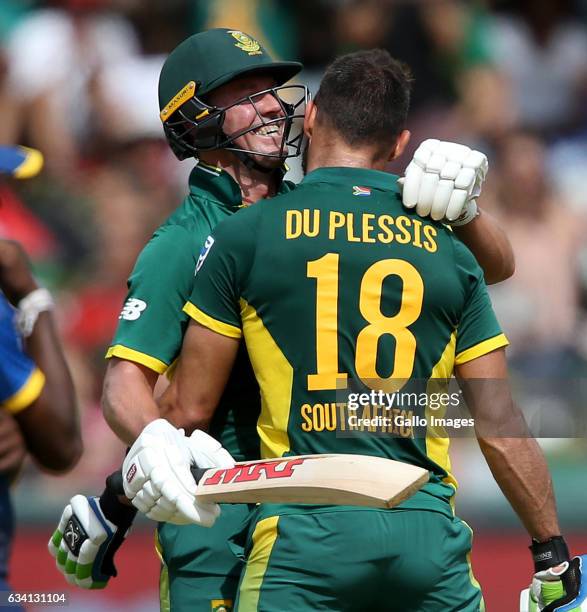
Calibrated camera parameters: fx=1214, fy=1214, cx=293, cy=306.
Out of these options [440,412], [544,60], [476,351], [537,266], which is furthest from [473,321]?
[544,60]

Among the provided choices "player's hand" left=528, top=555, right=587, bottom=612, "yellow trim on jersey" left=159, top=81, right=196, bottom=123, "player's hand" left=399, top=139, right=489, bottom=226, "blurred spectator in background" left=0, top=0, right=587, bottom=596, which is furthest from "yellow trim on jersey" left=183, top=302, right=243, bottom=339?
"blurred spectator in background" left=0, top=0, right=587, bottom=596

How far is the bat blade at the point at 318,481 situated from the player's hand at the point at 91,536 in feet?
2.38

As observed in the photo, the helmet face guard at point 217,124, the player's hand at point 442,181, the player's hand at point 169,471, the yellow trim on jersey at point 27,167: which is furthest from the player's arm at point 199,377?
the yellow trim on jersey at point 27,167

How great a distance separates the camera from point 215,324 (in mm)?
2930

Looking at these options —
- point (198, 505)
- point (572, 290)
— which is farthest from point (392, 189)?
point (572, 290)

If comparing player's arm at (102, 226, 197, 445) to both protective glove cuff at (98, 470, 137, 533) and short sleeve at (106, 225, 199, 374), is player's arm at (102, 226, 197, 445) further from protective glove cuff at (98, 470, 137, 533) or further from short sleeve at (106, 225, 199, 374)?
protective glove cuff at (98, 470, 137, 533)

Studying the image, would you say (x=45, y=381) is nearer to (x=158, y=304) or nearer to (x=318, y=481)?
(x=158, y=304)

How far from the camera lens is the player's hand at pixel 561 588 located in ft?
9.61

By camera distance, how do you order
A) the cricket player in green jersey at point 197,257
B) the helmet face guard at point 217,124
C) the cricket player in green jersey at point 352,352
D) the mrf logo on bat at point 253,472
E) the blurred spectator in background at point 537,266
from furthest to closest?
the blurred spectator in background at point 537,266, the helmet face guard at point 217,124, the cricket player in green jersey at point 197,257, the cricket player in green jersey at point 352,352, the mrf logo on bat at point 253,472

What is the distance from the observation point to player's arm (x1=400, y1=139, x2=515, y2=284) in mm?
2963

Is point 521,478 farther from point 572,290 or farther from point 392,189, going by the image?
point 572,290

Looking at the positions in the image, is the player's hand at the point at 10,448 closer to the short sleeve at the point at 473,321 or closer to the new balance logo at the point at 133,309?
the new balance logo at the point at 133,309

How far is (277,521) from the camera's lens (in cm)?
277

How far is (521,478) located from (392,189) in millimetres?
779
